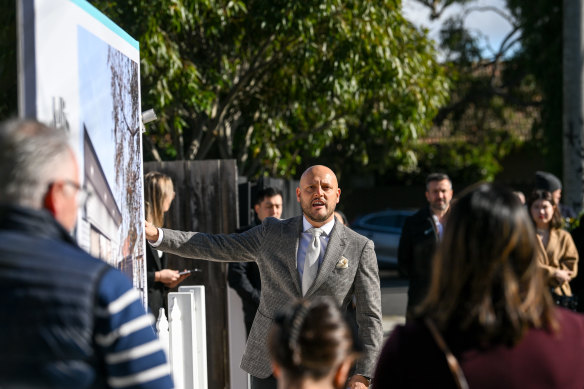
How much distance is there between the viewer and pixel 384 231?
2055 cm

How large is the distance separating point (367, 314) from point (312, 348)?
245cm

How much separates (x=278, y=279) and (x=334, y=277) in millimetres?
342

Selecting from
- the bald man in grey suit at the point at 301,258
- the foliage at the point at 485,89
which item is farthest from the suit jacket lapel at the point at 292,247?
the foliage at the point at 485,89

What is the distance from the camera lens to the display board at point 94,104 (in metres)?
2.47

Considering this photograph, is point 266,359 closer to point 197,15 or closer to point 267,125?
point 197,15

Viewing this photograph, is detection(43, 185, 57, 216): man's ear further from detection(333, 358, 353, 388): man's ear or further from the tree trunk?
the tree trunk

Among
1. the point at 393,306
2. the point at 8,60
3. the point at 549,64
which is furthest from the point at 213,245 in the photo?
the point at 549,64

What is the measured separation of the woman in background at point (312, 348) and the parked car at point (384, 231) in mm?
18017

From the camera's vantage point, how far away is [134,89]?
386cm

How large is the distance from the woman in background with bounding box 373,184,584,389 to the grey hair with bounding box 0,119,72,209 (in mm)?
1121

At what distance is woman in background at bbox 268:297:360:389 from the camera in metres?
2.17

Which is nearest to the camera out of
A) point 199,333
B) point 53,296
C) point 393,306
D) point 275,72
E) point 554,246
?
point 53,296

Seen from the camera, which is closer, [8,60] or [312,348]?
[312,348]

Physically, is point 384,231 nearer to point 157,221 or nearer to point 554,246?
point 554,246
